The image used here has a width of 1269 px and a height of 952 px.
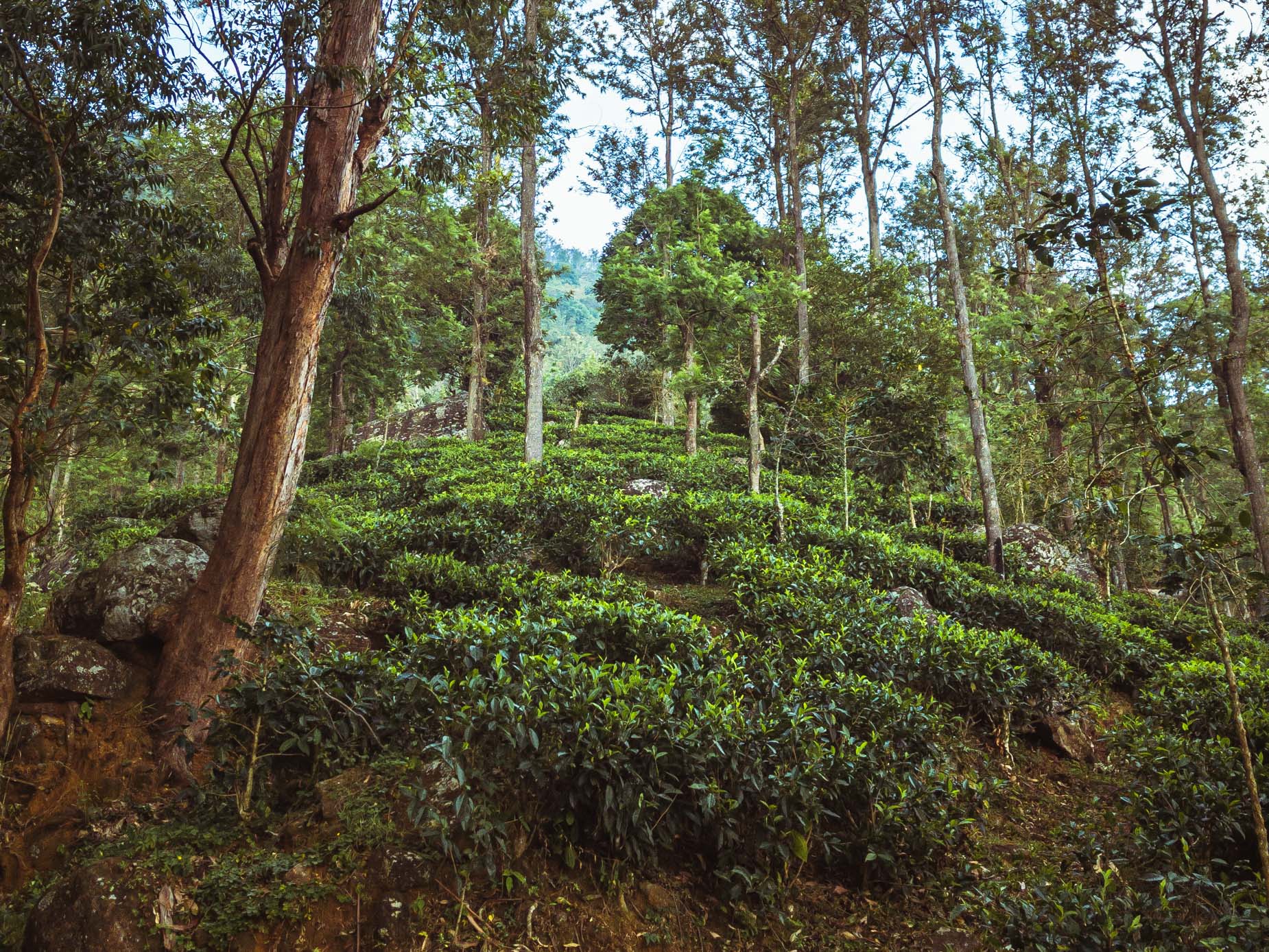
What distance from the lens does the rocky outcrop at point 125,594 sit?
15.3ft

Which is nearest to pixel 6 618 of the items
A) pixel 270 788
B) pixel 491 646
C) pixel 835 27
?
pixel 270 788

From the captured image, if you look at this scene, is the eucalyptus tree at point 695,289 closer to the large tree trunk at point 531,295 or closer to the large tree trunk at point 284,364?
the large tree trunk at point 531,295

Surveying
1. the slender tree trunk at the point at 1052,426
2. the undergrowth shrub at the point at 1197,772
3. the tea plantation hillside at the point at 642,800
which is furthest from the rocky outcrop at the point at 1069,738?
the slender tree trunk at the point at 1052,426

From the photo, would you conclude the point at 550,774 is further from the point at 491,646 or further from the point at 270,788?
the point at 270,788

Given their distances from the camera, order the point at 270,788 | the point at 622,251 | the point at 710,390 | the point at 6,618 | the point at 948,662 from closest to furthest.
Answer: the point at 270,788
the point at 6,618
the point at 948,662
the point at 710,390
the point at 622,251

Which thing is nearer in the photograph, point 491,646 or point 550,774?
point 550,774

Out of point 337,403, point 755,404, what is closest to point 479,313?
point 337,403

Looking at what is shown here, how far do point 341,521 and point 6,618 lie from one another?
3887 mm

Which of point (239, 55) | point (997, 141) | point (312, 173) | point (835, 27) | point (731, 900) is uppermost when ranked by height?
point (835, 27)

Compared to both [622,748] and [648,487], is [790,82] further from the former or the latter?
[622,748]

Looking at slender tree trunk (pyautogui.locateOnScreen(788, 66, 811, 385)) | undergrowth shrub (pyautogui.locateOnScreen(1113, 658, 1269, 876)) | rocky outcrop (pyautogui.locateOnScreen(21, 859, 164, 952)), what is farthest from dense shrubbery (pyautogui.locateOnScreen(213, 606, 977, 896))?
slender tree trunk (pyautogui.locateOnScreen(788, 66, 811, 385))

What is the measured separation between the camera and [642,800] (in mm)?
3145

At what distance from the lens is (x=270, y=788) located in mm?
3633

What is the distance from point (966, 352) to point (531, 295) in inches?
366
